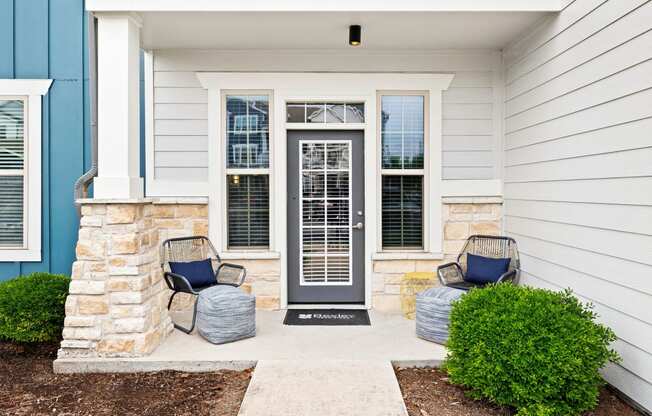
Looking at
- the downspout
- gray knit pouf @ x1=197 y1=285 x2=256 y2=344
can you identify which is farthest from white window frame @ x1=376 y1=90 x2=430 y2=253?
the downspout

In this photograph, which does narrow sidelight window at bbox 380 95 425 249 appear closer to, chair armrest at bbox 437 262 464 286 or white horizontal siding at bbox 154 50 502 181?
white horizontal siding at bbox 154 50 502 181

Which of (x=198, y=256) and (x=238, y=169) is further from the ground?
(x=238, y=169)

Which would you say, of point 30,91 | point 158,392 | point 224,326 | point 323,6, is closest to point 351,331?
point 224,326

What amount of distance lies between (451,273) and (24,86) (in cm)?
471

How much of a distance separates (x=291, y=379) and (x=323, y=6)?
2779 mm

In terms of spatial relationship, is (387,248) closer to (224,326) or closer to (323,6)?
(224,326)

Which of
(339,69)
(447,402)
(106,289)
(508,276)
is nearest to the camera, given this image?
(447,402)

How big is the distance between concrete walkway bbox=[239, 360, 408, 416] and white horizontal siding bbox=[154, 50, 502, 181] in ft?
8.01

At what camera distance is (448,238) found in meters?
5.21

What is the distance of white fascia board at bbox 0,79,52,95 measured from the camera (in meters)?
5.16

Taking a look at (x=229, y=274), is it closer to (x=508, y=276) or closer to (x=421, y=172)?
(x=421, y=172)

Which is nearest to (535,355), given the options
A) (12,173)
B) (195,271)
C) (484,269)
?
(484,269)

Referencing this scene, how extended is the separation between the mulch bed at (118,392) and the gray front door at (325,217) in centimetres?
185

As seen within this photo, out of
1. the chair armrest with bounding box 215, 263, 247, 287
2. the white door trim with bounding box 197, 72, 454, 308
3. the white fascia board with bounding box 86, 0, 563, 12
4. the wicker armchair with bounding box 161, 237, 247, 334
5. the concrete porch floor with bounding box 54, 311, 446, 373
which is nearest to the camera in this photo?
the concrete porch floor with bounding box 54, 311, 446, 373
